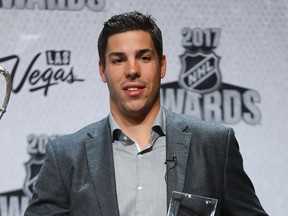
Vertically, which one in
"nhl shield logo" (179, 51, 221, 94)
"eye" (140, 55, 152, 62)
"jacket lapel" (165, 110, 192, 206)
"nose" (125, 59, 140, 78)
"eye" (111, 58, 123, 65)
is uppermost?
"eye" (140, 55, 152, 62)

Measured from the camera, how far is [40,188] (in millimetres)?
1955

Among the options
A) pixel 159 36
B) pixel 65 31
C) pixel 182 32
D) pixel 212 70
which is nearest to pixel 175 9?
pixel 182 32

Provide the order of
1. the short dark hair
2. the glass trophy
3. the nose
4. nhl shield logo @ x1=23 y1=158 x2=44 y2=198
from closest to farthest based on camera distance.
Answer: the glass trophy → the nose → the short dark hair → nhl shield logo @ x1=23 y1=158 x2=44 y2=198

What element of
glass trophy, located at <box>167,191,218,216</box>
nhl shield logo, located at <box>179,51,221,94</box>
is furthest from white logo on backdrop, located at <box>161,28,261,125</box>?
glass trophy, located at <box>167,191,218,216</box>

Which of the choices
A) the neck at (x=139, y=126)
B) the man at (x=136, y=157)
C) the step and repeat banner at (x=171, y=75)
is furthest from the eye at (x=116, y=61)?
the step and repeat banner at (x=171, y=75)

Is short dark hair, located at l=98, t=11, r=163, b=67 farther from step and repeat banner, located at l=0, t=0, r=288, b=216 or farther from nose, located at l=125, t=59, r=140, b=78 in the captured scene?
step and repeat banner, located at l=0, t=0, r=288, b=216

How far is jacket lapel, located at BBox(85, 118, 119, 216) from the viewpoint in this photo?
187 centimetres

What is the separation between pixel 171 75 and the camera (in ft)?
9.08

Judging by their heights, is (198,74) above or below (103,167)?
above

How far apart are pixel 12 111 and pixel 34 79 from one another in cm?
16

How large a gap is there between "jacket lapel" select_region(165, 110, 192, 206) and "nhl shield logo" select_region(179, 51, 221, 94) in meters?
0.72

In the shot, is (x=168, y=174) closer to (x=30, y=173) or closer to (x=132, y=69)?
(x=132, y=69)

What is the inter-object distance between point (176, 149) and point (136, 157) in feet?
0.39

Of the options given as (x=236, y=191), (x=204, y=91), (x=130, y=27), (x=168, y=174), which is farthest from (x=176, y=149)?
(x=204, y=91)
